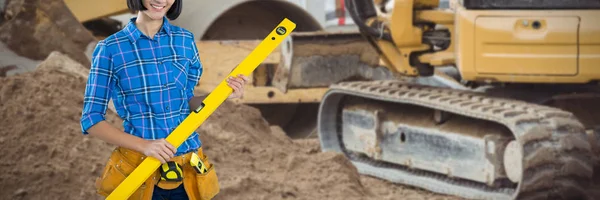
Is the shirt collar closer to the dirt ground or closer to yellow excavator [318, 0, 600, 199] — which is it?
the dirt ground

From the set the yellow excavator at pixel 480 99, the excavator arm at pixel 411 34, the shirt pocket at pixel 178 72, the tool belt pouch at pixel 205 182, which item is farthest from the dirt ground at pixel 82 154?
the shirt pocket at pixel 178 72

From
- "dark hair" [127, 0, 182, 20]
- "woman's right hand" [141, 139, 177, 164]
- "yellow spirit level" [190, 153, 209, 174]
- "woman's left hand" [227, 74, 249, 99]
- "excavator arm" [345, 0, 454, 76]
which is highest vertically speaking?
"dark hair" [127, 0, 182, 20]

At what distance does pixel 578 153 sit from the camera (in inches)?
213

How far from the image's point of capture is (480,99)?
6.06m

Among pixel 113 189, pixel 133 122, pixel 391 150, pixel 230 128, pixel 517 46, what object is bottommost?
pixel 391 150

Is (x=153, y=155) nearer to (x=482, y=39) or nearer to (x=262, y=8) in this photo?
(x=482, y=39)

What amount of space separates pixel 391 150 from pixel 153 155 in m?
4.45

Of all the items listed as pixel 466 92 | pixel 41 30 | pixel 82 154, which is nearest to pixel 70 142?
pixel 82 154

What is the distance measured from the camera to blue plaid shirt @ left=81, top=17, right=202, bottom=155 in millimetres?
2441

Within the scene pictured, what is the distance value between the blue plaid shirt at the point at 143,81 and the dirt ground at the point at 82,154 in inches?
88.0

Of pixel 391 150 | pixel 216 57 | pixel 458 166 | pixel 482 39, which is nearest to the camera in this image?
pixel 482 39

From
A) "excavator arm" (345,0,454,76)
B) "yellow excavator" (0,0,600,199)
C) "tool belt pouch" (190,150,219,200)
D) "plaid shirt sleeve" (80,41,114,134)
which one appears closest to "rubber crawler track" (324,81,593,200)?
"yellow excavator" (0,0,600,199)

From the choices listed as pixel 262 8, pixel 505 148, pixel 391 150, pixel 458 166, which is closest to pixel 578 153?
pixel 505 148

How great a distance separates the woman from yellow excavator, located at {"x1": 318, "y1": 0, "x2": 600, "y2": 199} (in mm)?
3261
